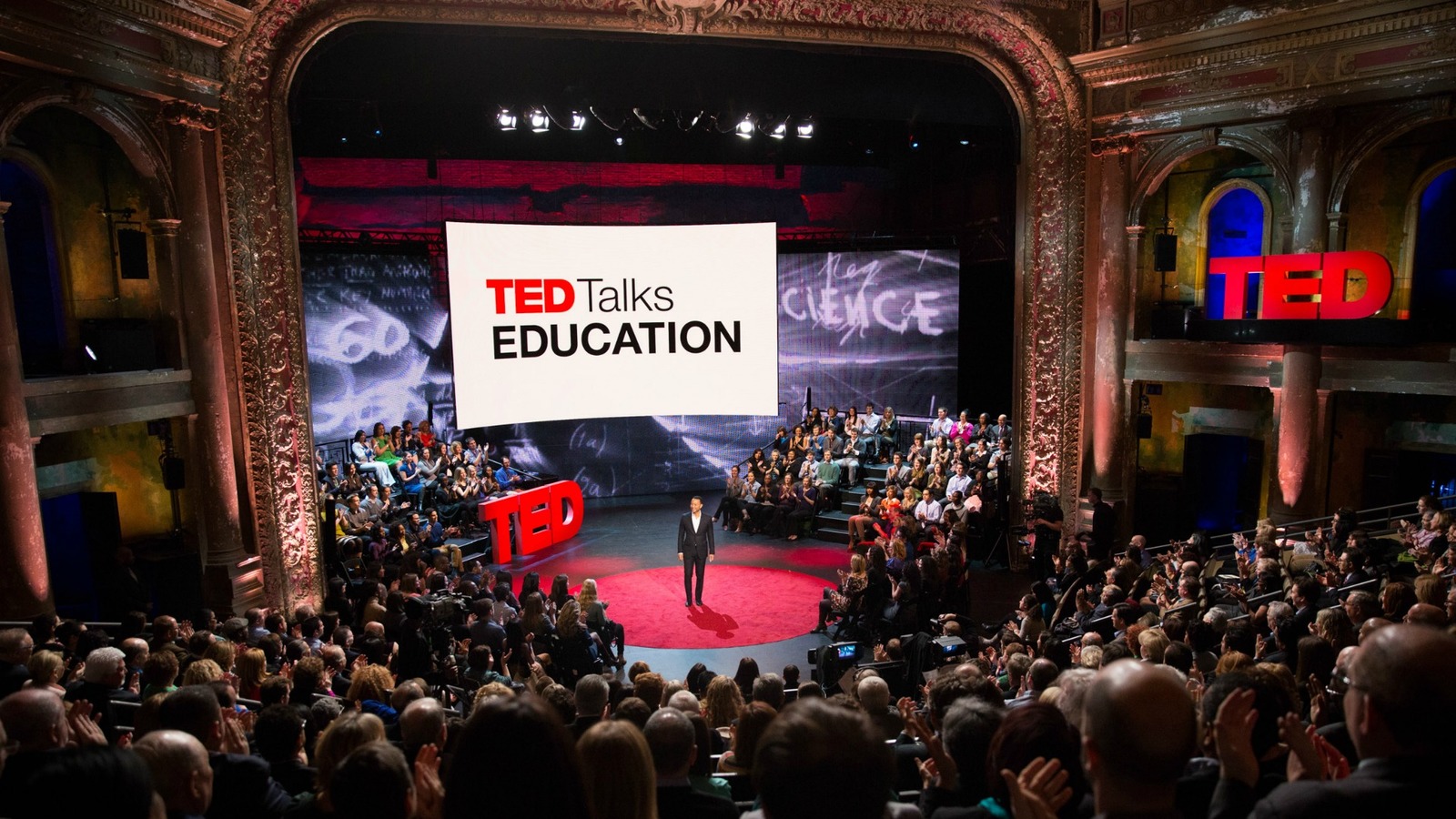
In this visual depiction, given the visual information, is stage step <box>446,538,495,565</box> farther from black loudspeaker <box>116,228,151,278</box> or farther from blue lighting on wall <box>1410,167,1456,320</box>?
blue lighting on wall <box>1410,167,1456,320</box>

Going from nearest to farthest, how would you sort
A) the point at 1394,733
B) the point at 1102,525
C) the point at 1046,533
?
1. the point at 1394,733
2. the point at 1102,525
3. the point at 1046,533

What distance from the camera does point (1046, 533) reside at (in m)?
12.3

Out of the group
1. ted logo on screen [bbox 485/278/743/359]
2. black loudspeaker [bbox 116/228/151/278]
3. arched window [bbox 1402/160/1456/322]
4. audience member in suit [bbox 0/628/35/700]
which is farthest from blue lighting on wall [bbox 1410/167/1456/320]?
black loudspeaker [bbox 116/228/151/278]

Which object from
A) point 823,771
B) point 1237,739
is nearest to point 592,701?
point 823,771

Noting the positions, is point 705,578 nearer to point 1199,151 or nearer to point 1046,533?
point 1046,533

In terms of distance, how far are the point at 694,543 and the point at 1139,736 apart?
31.0 feet

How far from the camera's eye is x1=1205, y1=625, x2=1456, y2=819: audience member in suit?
1988mm

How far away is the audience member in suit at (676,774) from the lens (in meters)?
2.84

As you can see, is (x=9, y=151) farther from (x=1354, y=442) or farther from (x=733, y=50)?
(x=1354, y=442)

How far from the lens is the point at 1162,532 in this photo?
536 inches

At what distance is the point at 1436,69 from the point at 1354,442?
502 centimetres

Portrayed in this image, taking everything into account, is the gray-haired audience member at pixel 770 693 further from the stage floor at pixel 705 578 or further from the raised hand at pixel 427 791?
the stage floor at pixel 705 578

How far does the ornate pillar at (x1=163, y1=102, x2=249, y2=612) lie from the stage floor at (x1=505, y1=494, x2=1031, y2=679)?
3823 millimetres

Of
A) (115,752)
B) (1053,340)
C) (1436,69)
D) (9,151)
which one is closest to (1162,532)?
(1053,340)
